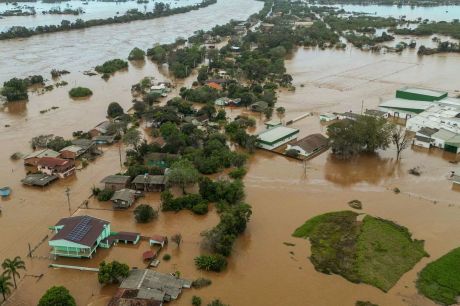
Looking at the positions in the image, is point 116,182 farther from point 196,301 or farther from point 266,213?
point 196,301

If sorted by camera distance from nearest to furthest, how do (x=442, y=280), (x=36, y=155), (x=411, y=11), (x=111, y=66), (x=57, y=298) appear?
(x=57, y=298), (x=442, y=280), (x=36, y=155), (x=111, y=66), (x=411, y=11)

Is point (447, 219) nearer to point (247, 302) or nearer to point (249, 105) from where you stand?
point (247, 302)

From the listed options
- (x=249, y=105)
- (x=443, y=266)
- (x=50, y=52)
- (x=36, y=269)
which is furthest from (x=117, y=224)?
(x=50, y=52)

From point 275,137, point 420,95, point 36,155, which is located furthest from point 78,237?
point 420,95

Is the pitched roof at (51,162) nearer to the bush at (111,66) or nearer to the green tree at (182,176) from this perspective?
the green tree at (182,176)

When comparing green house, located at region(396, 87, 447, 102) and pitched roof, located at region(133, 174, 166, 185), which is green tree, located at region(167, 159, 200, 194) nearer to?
pitched roof, located at region(133, 174, 166, 185)

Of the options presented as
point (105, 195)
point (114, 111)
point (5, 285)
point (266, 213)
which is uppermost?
point (114, 111)
